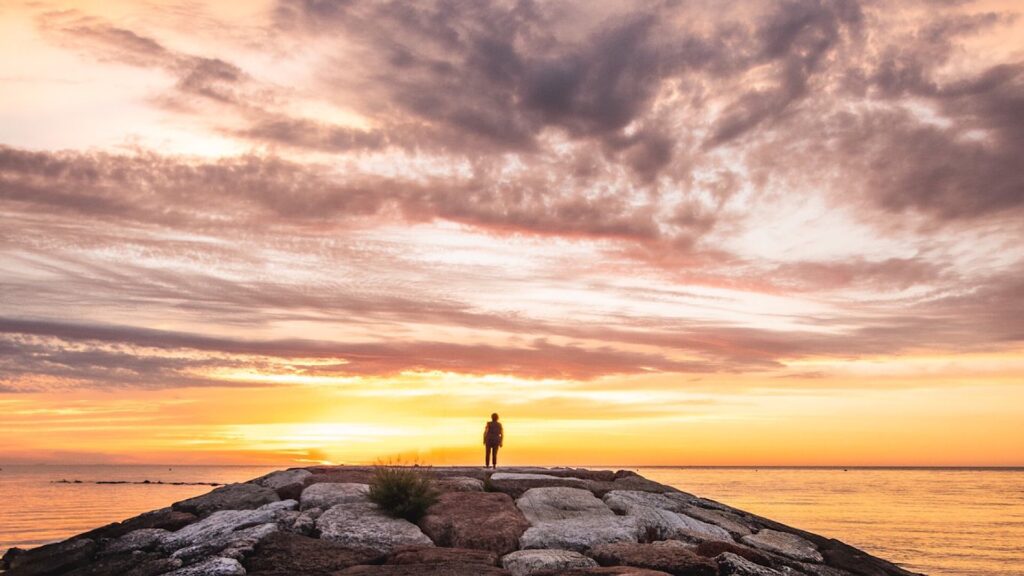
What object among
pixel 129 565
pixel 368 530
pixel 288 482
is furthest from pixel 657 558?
pixel 288 482

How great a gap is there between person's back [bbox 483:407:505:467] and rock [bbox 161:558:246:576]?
52.2ft

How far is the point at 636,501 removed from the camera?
55.5ft

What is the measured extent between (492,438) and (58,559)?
578 inches

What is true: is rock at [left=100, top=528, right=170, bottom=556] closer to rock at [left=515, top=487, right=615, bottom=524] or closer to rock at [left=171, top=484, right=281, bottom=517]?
rock at [left=171, top=484, right=281, bottom=517]

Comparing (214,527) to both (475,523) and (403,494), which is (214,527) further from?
(475,523)

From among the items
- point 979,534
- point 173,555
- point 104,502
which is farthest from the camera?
point 104,502

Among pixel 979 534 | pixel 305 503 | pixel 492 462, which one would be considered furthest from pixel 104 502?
pixel 979 534

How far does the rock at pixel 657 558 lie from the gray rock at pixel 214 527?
6232 mm

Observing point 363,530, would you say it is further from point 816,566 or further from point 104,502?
point 104,502

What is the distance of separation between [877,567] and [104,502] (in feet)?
217

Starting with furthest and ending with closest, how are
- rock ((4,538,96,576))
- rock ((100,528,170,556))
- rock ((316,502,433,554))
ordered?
1. rock ((4,538,96,576))
2. rock ((100,528,170,556))
3. rock ((316,502,433,554))

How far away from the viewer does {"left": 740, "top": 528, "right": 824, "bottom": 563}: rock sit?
50.1 feet

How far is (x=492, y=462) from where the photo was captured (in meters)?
28.2

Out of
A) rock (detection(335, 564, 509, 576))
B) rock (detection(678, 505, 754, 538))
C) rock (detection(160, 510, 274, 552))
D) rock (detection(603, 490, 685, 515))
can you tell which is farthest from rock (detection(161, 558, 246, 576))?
rock (detection(678, 505, 754, 538))
